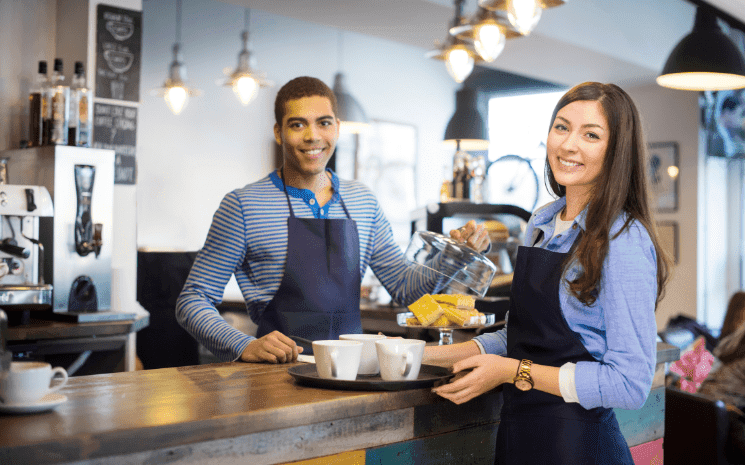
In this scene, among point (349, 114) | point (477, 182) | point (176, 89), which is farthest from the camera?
point (349, 114)

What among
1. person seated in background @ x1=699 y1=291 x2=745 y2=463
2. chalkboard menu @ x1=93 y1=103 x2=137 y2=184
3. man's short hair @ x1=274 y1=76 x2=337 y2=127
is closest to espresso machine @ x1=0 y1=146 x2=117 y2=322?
chalkboard menu @ x1=93 y1=103 x2=137 y2=184

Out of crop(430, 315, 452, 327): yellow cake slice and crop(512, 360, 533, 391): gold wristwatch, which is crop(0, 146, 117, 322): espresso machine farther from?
crop(512, 360, 533, 391): gold wristwatch

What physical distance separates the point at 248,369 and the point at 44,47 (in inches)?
110

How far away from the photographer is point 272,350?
5.55 ft

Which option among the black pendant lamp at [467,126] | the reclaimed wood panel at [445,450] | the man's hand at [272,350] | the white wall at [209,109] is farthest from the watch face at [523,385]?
the black pendant lamp at [467,126]

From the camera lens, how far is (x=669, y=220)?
7.24 m

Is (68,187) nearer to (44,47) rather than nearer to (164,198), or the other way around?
(44,47)

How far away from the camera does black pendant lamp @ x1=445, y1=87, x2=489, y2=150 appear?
609cm

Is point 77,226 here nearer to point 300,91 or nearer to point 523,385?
point 300,91

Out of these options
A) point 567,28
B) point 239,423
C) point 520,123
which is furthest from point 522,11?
point 520,123

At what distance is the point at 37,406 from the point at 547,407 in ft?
3.07

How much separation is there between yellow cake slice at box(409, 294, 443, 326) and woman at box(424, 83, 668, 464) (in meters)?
0.33

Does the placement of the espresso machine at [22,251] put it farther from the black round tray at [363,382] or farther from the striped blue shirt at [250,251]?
the black round tray at [363,382]

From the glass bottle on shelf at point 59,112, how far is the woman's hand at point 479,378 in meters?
2.39
